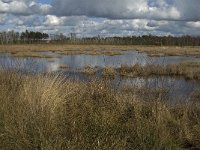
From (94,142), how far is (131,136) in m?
0.99

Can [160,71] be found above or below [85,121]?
below

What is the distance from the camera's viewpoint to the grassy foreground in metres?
6.29

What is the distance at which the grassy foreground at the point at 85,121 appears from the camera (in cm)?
629

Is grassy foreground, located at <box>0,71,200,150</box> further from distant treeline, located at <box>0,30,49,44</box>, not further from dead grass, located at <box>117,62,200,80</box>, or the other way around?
distant treeline, located at <box>0,30,49,44</box>

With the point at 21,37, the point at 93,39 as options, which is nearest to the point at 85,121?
the point at 21,37

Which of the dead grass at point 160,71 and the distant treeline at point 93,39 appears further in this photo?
the distant treeline at point 93,39

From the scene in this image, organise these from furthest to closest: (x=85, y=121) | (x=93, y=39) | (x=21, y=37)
A: (x=93, y=39)
(x=21, y=37)
(x=85, y=121)

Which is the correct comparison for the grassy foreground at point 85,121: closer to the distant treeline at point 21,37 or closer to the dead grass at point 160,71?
the dead grass at point 160,71

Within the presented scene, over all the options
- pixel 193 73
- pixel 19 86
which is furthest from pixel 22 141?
pixel 193 73

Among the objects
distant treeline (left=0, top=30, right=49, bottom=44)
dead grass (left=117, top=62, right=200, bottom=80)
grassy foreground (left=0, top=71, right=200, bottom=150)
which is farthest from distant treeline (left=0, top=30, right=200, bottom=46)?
grassy foreground (left=0, top=71, right=200, bottom=150)

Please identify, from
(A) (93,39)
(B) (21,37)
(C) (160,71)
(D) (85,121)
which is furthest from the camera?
(A) (93,39)

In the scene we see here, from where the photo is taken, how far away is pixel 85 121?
7.19 meters

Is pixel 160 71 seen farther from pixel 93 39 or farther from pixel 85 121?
pixel 93 39

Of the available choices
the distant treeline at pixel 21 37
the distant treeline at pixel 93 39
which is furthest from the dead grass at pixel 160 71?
the distant treeline at pixel 21 37
